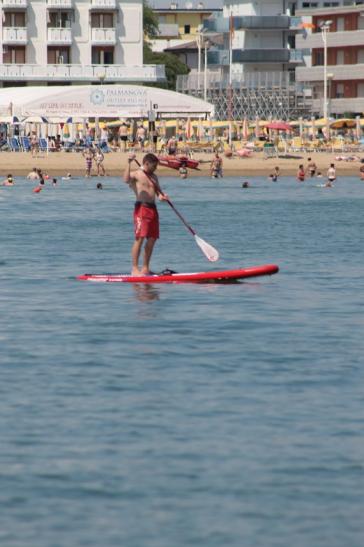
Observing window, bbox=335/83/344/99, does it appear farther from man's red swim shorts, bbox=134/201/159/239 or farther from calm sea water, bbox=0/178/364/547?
man's red swim shorts, bbox=134/201/159/239

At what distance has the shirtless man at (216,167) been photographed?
71938 mm

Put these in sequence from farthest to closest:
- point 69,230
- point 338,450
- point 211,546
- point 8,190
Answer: point 8,190
point 69,230
point 338,450
point 211,546

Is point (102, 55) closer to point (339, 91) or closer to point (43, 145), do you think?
point (43, 145)

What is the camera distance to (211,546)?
1058 centimetres

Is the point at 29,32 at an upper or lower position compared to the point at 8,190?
upper

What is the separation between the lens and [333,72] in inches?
4756

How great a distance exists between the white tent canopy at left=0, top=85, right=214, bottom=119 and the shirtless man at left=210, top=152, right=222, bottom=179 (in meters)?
2.26

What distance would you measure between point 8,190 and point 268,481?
50.6 meters

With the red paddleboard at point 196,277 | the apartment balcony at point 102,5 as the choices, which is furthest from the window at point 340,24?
the red paddleboard at point 196,277

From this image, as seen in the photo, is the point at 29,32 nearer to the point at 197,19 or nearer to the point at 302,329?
the point at 197,19

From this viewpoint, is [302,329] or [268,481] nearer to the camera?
[268,481]

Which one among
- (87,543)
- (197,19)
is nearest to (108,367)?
(87,543)

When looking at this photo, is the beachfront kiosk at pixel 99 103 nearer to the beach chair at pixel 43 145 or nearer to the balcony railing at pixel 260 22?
the beach chair at pixel 43 145

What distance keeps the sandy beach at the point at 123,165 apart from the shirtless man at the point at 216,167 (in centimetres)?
272
